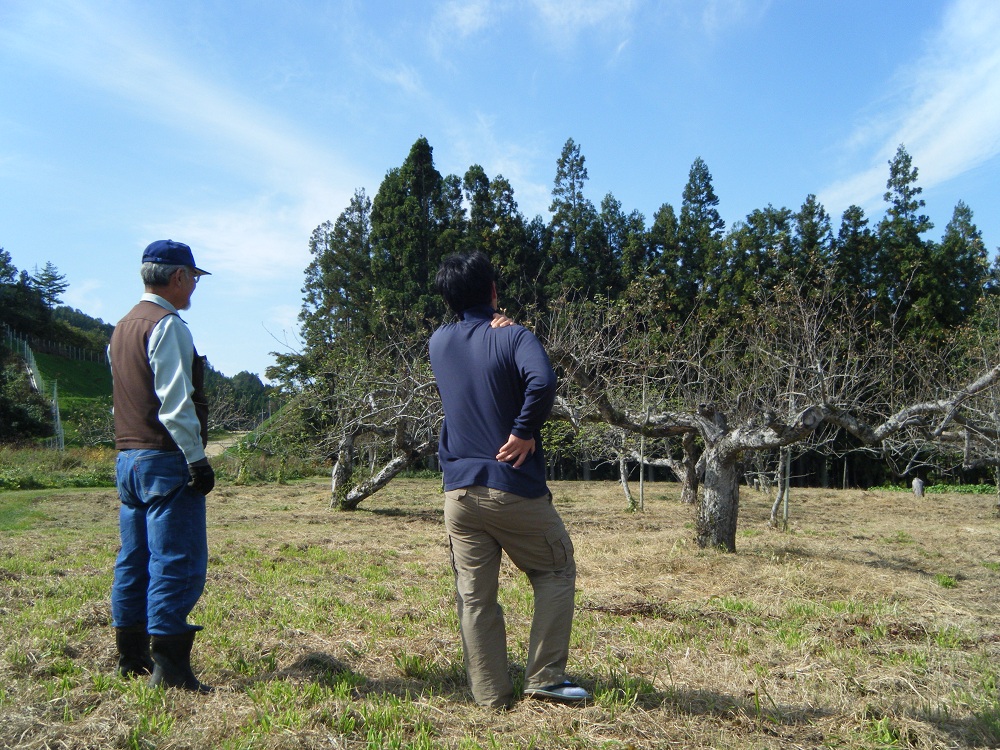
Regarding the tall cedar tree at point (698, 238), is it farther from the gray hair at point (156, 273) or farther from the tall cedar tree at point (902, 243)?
the gray hair at point (156, 273)

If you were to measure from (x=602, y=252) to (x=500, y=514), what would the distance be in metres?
28.8

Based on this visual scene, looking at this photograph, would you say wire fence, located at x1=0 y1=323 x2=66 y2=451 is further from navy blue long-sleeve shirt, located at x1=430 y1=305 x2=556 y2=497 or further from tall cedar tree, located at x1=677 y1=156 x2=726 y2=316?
navy blue long-sleeve shirt, located at x1=430 y1=305 x2=556 y2=497

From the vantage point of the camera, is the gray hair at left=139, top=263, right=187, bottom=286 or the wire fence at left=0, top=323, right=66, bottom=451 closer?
the gray hair at left=139, top=263, right=187, bottom=286

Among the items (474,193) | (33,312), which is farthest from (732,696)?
(33,312)

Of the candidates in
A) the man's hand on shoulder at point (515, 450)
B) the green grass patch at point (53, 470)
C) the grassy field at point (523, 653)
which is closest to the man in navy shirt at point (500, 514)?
the man's hand on shoulder at point (515, 450)

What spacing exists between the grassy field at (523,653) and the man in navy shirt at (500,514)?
17 cm

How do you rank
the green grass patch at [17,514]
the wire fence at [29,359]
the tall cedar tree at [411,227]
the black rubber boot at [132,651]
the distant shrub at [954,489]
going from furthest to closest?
the wire fence at [29,359] → the tall cedar tree at [411,227] → the distant shrub at [954,489] → the green grass patch at [17,514] → the black rubber boot at [132,651]

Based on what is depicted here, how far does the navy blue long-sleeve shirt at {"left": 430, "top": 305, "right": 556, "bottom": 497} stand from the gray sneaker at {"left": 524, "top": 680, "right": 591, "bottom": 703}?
728mm

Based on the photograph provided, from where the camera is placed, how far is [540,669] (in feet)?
9.16

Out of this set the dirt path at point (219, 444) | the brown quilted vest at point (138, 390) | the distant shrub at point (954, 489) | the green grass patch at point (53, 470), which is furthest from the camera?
the dirt path at point (219, 444)

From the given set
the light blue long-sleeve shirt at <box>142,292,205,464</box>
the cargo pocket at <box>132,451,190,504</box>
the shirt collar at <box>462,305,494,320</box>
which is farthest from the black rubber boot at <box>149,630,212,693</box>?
the shirt collar at <box>462,305,494,320</box>

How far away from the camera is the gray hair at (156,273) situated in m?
3.10

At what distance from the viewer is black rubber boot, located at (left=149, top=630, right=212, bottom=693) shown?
9.19 ft

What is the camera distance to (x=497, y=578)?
9.21 feet
